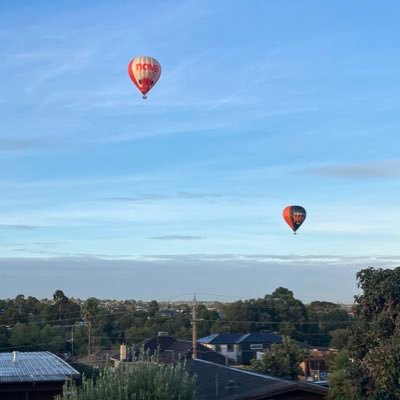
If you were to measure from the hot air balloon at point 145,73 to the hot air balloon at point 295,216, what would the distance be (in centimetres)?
1429

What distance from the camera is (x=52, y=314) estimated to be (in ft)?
297

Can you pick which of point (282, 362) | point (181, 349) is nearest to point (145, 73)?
point (282, 362)

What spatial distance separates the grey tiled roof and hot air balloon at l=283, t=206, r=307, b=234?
22085 mm

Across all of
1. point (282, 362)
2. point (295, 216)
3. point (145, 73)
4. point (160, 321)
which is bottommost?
point (282, 362)

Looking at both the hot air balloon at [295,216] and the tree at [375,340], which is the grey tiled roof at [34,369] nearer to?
the tree at [375,340]

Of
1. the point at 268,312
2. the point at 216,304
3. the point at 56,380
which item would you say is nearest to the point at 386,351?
the point at 56,380

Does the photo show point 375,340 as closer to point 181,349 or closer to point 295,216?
point 295,216

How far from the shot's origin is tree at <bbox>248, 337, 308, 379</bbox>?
1839 inches

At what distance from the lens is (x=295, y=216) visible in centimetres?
4656

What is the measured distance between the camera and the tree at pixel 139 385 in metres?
17.3

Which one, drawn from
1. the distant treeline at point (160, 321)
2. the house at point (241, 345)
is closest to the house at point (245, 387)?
the house at point (241, 345)

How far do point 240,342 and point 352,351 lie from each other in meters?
46.9

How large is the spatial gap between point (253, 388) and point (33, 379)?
7.21m

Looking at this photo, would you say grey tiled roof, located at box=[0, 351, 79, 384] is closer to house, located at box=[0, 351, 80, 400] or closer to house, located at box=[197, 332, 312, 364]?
house, located at box=[0, 351, 80, 400]
